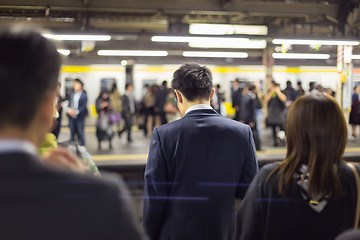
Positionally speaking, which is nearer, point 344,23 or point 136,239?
point 136,239

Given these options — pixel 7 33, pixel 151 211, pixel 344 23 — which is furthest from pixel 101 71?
pixel 7 33

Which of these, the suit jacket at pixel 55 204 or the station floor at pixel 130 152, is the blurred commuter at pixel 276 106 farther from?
the suit jacket at pixel 55 204

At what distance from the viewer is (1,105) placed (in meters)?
0.73

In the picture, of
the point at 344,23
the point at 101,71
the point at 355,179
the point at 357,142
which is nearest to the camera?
the point at 355,179

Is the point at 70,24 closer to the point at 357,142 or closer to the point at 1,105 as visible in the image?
the point at 357,142

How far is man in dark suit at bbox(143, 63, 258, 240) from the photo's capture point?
1.95 meters

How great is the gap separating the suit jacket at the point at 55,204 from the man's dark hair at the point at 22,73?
3.7 inches

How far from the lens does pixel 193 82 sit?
2115 mm

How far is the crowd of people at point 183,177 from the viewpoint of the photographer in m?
0.69

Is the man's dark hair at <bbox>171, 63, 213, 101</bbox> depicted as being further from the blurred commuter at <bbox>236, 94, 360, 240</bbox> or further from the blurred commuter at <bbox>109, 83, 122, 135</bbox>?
the blurred commuter at <bbox>109, 83, 122, 135</bbox>

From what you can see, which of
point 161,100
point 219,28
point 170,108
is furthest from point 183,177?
point 161,100

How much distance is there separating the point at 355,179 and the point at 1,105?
1.22m

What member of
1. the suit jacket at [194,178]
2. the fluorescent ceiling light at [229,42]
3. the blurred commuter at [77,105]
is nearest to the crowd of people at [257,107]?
the fluorescent ceiling light at [229,42]

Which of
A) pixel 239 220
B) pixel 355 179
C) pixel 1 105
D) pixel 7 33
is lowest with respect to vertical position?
pixel 239 220
